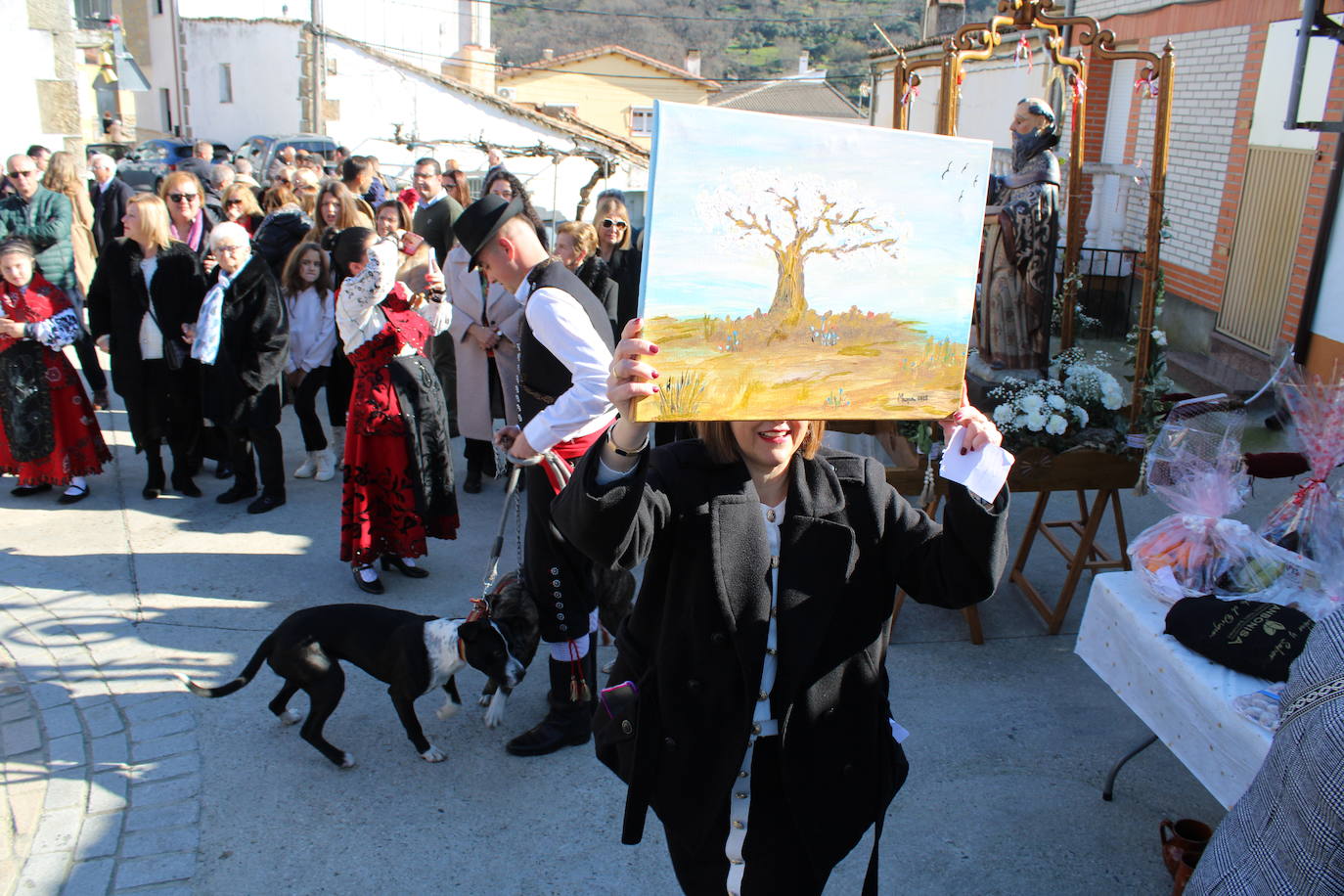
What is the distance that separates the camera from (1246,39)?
30.1 ft

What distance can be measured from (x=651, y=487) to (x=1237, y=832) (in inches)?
49.6

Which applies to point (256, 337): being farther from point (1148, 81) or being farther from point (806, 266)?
point (1148, 81)

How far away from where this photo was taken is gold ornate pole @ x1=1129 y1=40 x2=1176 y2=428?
4613 millimetres

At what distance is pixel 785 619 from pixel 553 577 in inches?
73.9

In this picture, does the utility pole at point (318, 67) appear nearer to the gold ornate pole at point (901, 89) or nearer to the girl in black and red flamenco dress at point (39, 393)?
the girl in black and red flamenco dress at point (39, 393)

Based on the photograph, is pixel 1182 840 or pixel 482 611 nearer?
pixel 1182 840

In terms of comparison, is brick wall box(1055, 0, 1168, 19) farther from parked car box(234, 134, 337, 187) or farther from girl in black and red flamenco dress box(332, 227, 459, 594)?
parked car box(234, 134, 337, 187)

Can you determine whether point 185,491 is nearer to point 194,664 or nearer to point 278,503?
point 278,503

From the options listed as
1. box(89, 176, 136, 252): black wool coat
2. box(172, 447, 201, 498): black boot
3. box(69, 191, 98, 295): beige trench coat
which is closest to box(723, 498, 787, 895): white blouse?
box(172, 447, 201, 498): black boot

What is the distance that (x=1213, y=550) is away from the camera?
338 centimetres

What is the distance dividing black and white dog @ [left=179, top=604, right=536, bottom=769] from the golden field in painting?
81.4 inches

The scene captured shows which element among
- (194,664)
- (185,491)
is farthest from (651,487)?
(185,491)

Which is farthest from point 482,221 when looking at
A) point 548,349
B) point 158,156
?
point 158,156

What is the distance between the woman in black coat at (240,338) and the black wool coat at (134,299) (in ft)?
0.46
